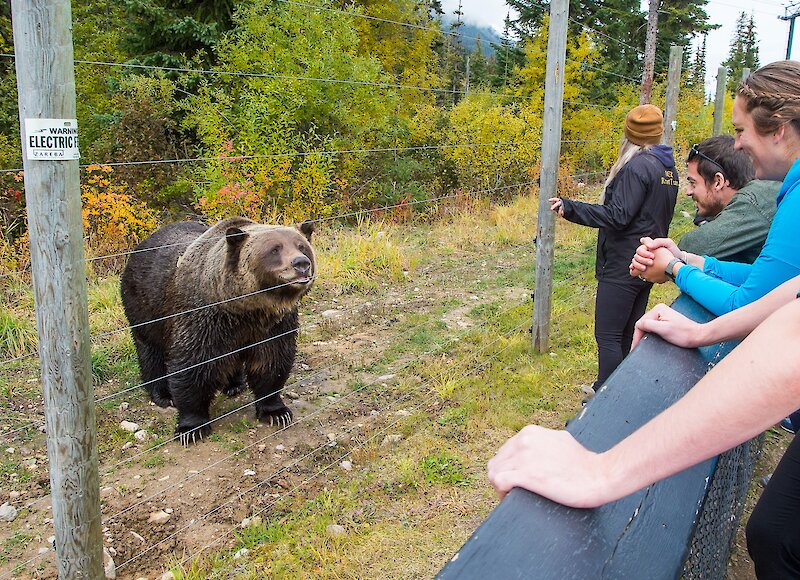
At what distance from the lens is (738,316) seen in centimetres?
165

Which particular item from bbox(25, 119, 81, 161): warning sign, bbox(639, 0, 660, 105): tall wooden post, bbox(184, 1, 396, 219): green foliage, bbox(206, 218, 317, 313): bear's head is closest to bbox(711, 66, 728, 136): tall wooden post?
bbox(639, 0, 660, 105): tall wooden post

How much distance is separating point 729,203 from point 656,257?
98 cm

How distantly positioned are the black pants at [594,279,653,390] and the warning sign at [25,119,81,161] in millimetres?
3360

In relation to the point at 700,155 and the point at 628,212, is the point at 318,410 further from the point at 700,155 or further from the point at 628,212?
the point at 700,155

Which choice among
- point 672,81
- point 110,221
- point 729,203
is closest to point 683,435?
point 729,203

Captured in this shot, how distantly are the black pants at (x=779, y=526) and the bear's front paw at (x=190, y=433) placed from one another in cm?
349

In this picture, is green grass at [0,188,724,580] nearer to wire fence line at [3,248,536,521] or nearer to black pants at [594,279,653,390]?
wire fence line at [3,248,536,521]

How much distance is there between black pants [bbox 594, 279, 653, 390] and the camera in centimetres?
413

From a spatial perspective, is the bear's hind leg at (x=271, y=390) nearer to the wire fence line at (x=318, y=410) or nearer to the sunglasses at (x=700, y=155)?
the wire fence line at (x=318, y=410)

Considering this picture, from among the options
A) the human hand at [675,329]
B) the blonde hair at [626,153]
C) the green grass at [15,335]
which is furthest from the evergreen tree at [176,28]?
the human hand at [675,329]

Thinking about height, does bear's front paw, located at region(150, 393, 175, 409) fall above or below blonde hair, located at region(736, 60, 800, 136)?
below

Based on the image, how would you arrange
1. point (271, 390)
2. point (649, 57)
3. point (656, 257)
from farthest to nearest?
1. point (649, 57)
2. point (271, 390)
3. point (656, 257)

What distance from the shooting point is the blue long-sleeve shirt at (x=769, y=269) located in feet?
5.70

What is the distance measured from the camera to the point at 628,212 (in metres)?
3.94
